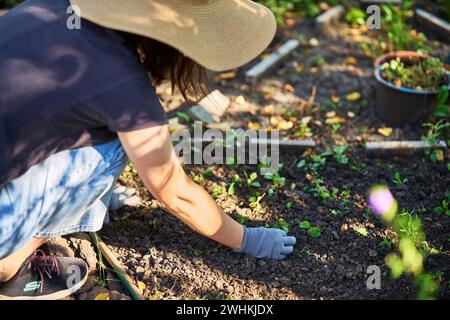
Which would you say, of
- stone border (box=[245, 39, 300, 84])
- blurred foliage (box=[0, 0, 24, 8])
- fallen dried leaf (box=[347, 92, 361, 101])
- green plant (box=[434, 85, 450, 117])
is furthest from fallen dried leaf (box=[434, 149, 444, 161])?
blurred foliage (box=[0, 0, 24, 8])

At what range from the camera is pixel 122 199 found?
2670mm

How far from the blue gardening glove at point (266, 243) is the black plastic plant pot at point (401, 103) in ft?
3.84

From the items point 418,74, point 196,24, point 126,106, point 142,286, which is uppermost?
point 196,24

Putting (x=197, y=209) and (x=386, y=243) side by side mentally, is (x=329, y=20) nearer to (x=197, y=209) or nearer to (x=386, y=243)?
(x=386, y=243)

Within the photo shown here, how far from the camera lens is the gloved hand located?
2.65 metres

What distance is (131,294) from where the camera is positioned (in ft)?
7.39

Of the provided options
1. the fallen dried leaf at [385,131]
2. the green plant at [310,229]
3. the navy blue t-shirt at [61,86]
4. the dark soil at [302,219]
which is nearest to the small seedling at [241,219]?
the dark soil at [302,219]

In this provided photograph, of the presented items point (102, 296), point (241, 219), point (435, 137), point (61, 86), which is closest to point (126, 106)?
point (61, 86)

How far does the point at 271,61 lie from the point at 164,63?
6.37 feet

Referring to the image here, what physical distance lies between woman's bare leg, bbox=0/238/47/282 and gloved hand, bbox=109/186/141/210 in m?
0.48

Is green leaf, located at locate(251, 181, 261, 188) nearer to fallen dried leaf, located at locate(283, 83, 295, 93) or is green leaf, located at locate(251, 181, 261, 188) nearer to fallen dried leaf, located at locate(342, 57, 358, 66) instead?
fallen dried leaf, located at locate(283, 83, 295, 93)

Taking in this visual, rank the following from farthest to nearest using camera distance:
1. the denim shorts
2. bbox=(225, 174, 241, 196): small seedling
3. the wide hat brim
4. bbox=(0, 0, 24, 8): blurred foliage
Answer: bbox=(0, 0, 24, 8): blurred foliage
bbox=(225, 174, 241, 196): small seedling
the denim shorts
the wide hat brim
